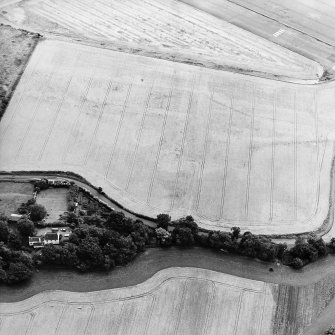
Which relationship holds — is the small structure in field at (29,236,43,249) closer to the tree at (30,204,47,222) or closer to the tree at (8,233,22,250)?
the tree at (8,233,22,250)

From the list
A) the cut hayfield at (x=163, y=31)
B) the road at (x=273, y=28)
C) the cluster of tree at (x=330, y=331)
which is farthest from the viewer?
the road at (x=273, y=28)

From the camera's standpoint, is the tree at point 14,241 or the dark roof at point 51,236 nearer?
the tree at point 14,241

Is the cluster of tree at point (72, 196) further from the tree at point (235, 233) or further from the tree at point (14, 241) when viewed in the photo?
the tree at point (235, 233)

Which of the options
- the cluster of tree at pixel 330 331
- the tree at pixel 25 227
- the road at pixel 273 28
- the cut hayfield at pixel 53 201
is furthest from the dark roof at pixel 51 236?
the road at pixel 273 28

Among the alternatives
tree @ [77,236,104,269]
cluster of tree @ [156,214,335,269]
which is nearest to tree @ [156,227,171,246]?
cluster of tree @ [156,214,335,269]

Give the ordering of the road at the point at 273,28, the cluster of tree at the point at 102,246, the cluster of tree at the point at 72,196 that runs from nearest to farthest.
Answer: the cluster of tree at the point at 102,246
the cluster of tree at the point at 72,196
the road at the point at 273,28

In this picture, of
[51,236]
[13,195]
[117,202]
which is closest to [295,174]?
[117,202]
